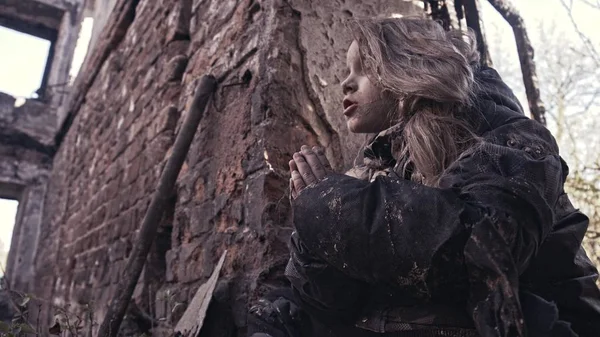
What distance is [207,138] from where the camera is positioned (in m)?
2.11

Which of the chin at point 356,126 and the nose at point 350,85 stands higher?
the nose at point 350,85

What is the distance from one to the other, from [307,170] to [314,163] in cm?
2

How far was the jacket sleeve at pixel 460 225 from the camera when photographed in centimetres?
77

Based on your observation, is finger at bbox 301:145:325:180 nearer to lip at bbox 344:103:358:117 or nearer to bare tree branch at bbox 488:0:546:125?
lip at bbox 344:103:358:117

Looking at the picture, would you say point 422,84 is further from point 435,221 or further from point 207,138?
point 207,138

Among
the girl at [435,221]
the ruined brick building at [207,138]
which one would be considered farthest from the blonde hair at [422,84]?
the ruined brick building at [207,138]

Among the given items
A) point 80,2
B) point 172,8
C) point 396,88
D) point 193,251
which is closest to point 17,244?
point 80,2

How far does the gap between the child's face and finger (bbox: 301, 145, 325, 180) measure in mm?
148

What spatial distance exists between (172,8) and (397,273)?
2.57 meters

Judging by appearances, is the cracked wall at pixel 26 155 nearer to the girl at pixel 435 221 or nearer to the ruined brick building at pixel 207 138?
the ruined brick building at pixel 207 138

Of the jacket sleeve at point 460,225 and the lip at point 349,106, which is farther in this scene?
the lip at point 349,106

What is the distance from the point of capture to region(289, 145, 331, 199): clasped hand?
107 cm

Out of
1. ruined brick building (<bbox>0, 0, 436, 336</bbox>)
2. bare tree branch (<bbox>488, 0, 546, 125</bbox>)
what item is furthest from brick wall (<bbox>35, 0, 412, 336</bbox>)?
bare tree branch (<bbox>488, 0, 546, 125</bbox>)

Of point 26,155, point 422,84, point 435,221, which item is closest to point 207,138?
point 422,84
